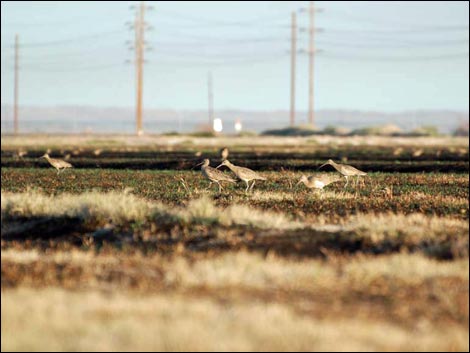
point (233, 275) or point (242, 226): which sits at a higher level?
point (242, 226)

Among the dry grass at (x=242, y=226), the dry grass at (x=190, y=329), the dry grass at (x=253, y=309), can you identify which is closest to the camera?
the dry grass at (x=190, y=329)

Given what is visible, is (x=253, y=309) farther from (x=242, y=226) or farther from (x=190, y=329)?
(x=242, y=226)

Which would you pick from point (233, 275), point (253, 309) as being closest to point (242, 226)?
point (233, 275)

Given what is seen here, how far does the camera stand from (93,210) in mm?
19359

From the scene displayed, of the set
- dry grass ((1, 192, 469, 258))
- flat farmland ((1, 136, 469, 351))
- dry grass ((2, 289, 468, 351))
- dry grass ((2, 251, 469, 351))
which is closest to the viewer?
dry grass ((2, 289, 468, 351))

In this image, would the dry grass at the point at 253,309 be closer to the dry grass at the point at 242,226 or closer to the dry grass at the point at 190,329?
the dry grass at the point at 190,329

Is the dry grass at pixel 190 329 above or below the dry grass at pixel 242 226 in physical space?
below

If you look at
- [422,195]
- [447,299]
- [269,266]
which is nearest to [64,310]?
[269,266]

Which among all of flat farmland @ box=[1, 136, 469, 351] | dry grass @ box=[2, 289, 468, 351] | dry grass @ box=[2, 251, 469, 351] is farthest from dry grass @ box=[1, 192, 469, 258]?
dry grass @ box=[2, 289, 468, 351]

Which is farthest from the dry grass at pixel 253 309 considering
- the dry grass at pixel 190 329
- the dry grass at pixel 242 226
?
the dry grass at pixel 242 226

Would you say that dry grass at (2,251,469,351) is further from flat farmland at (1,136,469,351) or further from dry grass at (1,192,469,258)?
dry grass at (1,192,469,258)

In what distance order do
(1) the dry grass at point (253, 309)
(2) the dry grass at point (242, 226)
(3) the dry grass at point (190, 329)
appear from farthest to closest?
(2) the dry grass at point (242, 226), (1) the dry grass at point (253, 309), (3) the dry grass at point (190, 329)

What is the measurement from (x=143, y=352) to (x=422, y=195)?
661 inches

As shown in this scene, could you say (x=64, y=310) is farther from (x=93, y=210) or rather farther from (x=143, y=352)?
(x=93, y=210)
